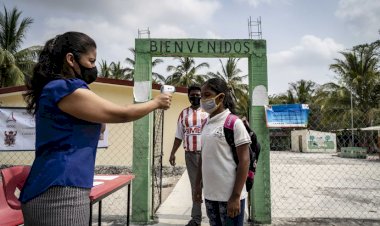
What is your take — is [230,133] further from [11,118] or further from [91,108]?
[11,118]

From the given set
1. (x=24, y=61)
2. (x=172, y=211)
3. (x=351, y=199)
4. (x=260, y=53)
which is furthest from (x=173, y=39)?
(x=24, y=61)

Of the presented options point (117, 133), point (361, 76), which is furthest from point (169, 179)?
point (361, 76)

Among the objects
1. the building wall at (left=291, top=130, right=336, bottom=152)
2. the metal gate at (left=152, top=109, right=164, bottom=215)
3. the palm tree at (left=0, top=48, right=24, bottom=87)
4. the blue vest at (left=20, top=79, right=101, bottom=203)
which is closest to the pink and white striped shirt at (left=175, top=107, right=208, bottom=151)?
the metal gate at (left=152, top=109, right=164, bottom=215)

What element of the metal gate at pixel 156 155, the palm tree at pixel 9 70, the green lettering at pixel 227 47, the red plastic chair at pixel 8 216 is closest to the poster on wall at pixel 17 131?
the metal gate at pixel 156 155

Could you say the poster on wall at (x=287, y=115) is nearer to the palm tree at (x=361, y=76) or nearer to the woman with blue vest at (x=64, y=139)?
the woman with blue vest at (x=64, y=139)

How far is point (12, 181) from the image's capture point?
8.45ft

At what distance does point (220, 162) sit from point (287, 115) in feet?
8.58

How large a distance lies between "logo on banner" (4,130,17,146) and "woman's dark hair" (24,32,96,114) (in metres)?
7.11

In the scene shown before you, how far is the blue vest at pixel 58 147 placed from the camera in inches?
55.3

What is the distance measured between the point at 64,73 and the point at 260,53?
3764mm

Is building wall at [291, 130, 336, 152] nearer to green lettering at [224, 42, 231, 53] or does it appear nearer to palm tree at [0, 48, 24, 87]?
palm tree at [0, 48, 24, 87]

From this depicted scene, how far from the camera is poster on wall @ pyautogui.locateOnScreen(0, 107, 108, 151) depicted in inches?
298

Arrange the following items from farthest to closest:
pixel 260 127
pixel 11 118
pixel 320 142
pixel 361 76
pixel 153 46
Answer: pixel 320 142, pixel 361 76, pixel 11 118, pixel 153 46, pixel 260 127

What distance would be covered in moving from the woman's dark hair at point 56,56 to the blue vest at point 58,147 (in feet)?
0.41
